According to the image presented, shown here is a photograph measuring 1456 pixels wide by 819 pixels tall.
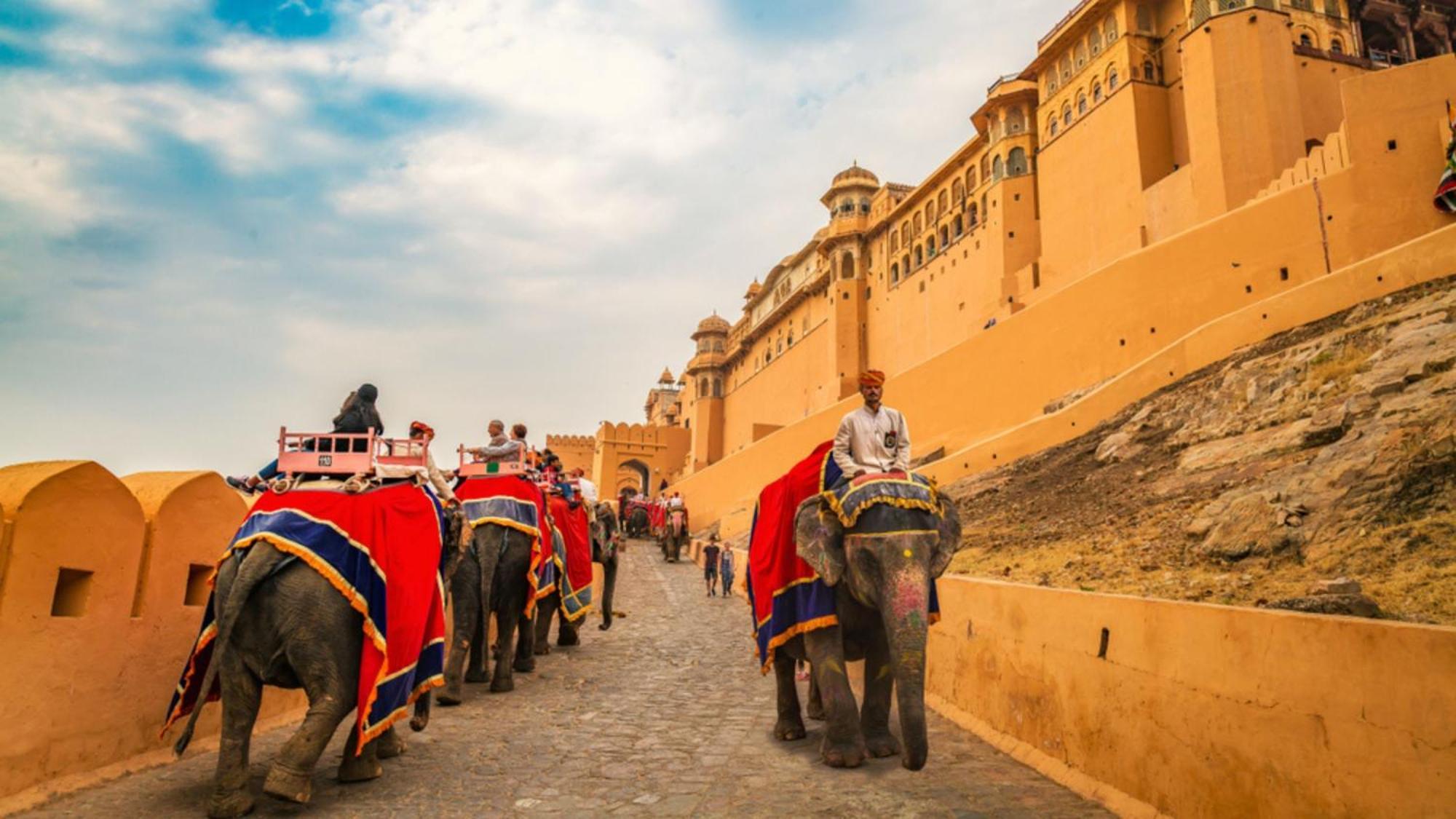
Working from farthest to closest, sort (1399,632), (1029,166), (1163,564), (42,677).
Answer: (1029,166)
(1163,564)
(42,677)
(1399,632)

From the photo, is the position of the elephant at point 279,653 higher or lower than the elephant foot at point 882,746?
higher

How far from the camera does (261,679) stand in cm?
453

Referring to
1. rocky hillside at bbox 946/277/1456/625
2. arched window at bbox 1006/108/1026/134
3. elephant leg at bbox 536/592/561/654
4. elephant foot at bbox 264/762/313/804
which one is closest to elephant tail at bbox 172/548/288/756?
elephant foot at bbox 264/762/313/804

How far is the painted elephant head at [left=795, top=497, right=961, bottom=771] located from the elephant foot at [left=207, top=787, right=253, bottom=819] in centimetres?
340

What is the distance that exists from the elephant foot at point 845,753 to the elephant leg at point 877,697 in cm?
24

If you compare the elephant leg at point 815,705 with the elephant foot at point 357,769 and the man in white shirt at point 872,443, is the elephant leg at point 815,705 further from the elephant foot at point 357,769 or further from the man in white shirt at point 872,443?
Answer: the elephant foot at point 357,769

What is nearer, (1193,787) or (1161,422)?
(1193,787)

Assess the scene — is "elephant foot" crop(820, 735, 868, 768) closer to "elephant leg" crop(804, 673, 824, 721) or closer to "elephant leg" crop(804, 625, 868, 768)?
"elephant leg" crop(804, 625, 868, 768)

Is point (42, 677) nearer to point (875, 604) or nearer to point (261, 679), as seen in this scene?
point (261, 679)

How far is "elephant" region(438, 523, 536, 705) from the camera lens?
7.75 m

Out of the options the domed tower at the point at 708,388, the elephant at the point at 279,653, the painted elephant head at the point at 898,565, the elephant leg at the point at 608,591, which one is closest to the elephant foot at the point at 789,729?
the painted elephant head at the point at 898,565

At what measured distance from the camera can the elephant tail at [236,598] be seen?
438 cm

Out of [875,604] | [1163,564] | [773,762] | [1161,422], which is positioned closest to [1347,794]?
[875,604]

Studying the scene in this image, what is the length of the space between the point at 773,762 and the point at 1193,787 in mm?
2676
